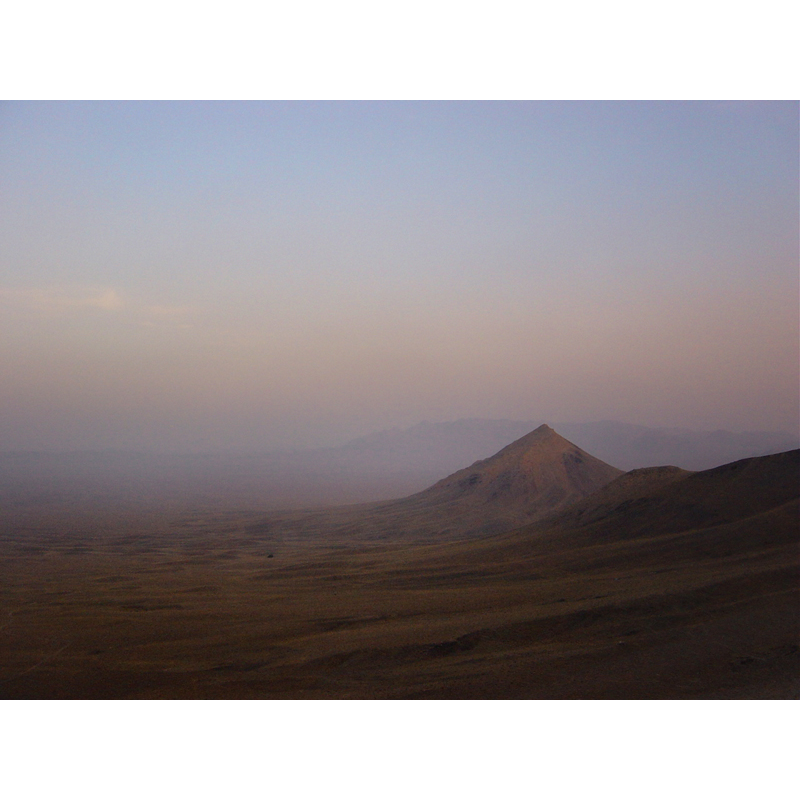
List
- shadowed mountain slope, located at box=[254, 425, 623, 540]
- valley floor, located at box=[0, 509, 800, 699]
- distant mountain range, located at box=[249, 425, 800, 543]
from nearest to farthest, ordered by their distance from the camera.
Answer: valley floor, located at box=[0, 509, 800, 699], distant mountain range, located at box=[249, 425, 800, 543], shadowed mountain slope, located at box=[254, 425, 623, 540]

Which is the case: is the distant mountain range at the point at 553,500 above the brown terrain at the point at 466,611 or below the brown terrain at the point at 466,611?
above

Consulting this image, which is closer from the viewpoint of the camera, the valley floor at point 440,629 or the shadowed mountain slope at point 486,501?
the valley floor at point 440,629

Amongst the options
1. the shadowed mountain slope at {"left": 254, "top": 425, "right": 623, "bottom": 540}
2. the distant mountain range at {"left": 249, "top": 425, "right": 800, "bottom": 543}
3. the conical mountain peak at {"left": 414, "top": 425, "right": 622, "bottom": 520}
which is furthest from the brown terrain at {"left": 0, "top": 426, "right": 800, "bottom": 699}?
the conical mountain peak at {"left": 414, "top": 425, "right": 622, "bottom": 520}

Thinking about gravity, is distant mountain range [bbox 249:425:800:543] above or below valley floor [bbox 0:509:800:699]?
above

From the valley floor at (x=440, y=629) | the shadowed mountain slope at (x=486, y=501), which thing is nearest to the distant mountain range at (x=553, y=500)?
the shadowed mountain slope at (x=486, y=501)

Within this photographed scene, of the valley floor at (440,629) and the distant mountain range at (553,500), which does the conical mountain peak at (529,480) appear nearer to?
the distant mountain range at (553,500)

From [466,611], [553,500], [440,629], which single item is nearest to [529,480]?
[553,500]

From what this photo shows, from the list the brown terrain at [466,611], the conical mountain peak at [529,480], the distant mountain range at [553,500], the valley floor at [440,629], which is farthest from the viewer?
the conical mountain peak at [529,480]

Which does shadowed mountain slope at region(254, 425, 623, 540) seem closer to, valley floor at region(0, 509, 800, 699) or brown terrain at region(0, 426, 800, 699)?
brown terrain at region(0, 426, 800, 699)
